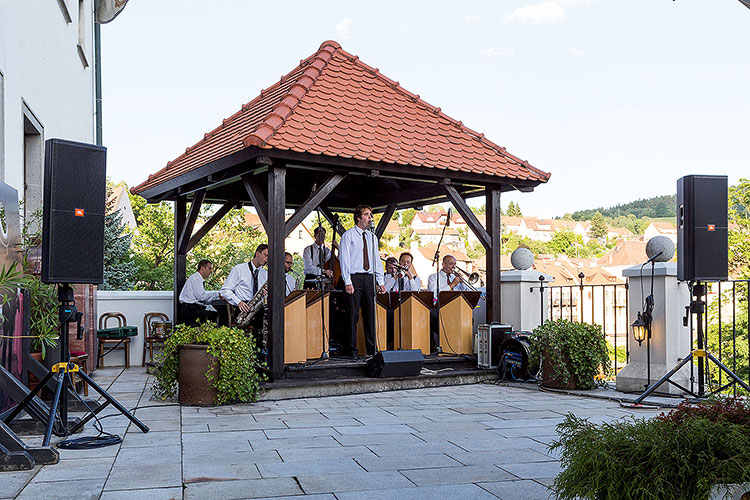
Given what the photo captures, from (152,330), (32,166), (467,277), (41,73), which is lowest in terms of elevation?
(152,330)

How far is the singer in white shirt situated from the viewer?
8453 millimetres

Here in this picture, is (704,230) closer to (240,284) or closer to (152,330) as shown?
(240,284)

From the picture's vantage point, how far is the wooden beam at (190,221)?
10.1 meters

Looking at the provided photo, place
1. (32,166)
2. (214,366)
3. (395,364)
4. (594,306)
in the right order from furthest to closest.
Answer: (594,306), (395,364), (32,166), (214,366)

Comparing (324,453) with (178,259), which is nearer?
(324,453)

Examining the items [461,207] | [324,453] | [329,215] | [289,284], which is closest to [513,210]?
[329,215]

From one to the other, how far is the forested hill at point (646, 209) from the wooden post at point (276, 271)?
124m

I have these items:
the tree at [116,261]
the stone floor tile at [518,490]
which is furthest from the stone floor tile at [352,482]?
the tree at [116,261]

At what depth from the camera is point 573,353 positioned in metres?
8.07

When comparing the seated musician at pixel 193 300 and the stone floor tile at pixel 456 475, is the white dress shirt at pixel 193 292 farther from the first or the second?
the stone floor tile at pixel 456 475

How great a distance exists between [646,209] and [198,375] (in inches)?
5780

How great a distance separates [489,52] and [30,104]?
80.3m

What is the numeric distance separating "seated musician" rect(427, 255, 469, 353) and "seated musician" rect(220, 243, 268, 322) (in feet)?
7.22

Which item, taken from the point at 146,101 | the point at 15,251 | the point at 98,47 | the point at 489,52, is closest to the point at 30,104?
the point at 15,251
